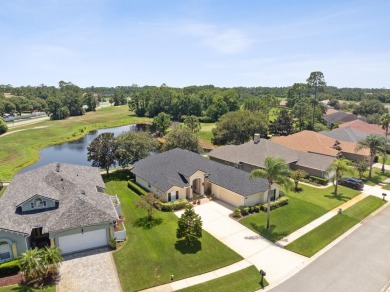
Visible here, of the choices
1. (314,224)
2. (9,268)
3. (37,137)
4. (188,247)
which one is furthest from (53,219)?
(37,137)

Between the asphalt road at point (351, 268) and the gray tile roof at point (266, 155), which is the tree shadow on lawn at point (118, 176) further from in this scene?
the asphalt road at point (351, 268)

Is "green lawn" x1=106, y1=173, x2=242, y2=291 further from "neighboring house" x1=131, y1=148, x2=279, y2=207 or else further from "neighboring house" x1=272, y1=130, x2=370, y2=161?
"neighboring house" x1=272, y1=130, x2=370, y2=161

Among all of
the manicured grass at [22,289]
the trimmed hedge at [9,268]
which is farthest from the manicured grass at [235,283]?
the trimmed hedge at [9,268]

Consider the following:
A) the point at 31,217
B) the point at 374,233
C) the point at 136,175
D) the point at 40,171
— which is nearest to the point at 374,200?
the point at 374,233

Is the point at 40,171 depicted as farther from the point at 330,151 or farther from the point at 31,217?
the point at 330,151

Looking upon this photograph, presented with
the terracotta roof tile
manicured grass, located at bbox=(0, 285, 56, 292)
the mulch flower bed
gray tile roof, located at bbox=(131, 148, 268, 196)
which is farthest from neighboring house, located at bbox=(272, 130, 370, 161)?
the mulch flower bed

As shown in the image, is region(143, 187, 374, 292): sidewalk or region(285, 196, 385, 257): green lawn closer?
region(143, 187, 374, 292): sidewalk

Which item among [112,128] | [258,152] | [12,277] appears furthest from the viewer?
[112,128]
